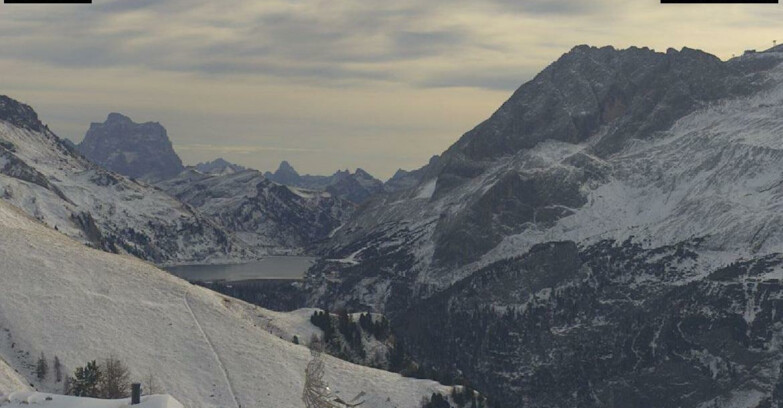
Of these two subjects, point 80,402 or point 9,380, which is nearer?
point 80,402

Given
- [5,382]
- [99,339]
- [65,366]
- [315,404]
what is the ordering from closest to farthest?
[315,404] → [5,382] → [65,366] → [99,339]

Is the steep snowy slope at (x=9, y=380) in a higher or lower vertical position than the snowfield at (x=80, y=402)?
lower

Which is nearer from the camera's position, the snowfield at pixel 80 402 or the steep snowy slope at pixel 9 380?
the snowfield at pixel 80 402

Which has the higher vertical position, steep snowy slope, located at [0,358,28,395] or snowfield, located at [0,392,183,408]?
snowfield, located at [0,392,183,408]

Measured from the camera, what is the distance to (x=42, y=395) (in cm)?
10325

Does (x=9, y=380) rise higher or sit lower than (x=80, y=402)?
lower

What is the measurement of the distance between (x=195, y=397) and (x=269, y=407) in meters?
13.5

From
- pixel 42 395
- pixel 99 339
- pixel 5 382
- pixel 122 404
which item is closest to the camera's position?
pixel 122 404

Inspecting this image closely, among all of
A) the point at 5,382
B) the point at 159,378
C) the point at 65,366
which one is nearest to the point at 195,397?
the point at 159,378

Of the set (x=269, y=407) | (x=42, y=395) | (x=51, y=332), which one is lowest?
(x=269, y=407)

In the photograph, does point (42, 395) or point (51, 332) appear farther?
point (51, 332)

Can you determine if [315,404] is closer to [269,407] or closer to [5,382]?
[5,382]

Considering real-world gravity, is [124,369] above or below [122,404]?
below

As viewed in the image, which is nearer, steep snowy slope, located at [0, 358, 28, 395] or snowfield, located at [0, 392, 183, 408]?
snowfield, located at [0, 392, 183, 408]
